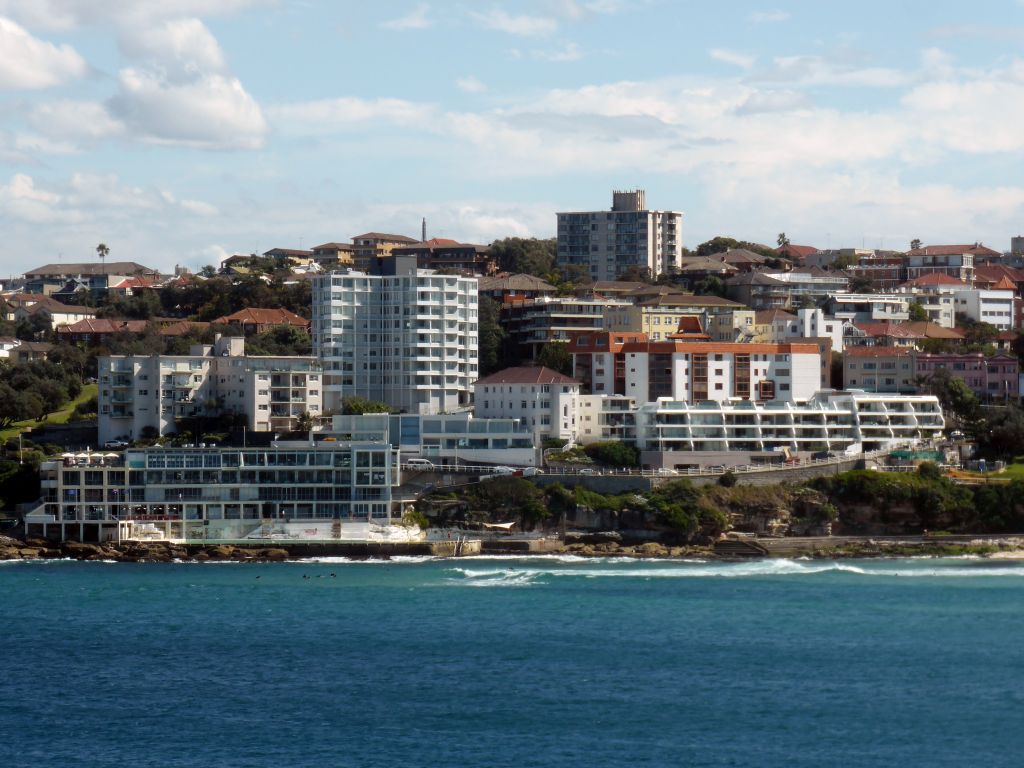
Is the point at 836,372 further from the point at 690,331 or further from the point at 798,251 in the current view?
the point at 798,251

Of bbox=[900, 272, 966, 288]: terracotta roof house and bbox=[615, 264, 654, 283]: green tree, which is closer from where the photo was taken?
bbox=[900, 272, 966, 288]: terracotta roof house

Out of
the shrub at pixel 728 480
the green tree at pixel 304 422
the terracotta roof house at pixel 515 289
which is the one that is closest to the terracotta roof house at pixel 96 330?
the terracotta roof house at pixel 515 289

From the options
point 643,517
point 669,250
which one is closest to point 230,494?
point 643,517

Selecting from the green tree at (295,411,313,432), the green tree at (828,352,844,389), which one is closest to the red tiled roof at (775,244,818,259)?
the green tree at (828,352,844,389)

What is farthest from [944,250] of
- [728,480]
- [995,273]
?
[728,480]

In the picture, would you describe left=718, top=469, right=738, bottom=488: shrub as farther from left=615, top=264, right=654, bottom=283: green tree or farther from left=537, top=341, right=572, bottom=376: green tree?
left=615, top=264, right=654, bottom=283: green tree
